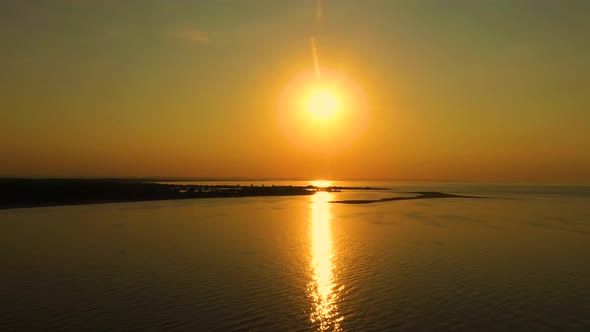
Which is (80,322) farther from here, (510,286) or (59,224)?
(59,224)

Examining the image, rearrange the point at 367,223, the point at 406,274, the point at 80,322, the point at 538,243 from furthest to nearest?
1. the point at 367,223
2. the point at 538,243
3. the point at 406,274
4. the point at 80,322

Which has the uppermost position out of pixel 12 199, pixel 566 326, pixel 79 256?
pixel 12 199

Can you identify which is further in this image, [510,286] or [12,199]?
[12,199]

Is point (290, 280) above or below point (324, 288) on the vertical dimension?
above

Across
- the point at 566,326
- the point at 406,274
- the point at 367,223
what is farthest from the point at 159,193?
the point at 566,326

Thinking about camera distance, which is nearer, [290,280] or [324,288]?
[324,288]

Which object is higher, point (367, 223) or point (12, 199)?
point (12, 199)

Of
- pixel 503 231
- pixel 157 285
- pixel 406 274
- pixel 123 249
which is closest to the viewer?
pixel 157 285
